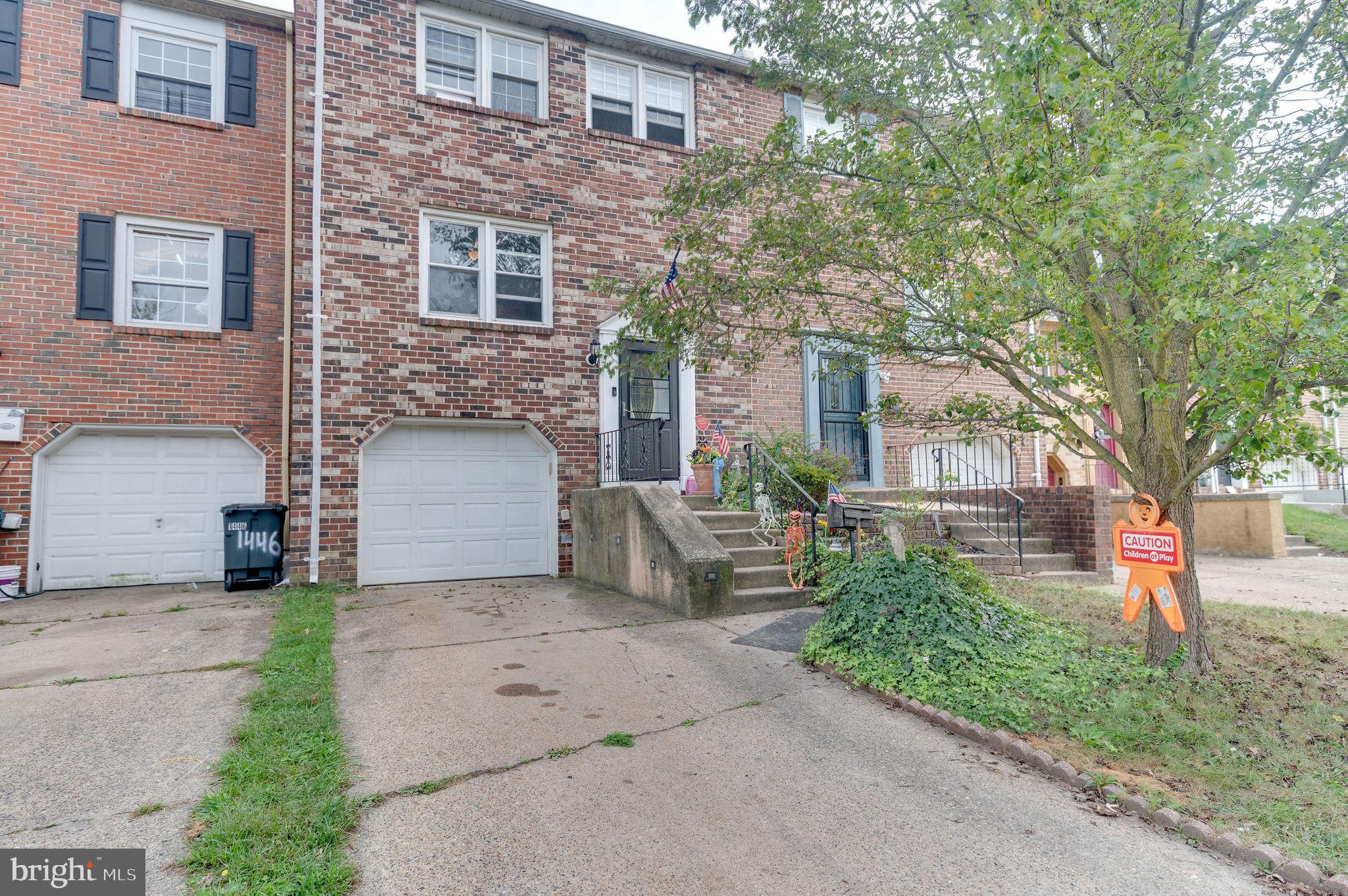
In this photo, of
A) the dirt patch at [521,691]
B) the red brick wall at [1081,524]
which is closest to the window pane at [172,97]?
the dirt patch at [521,691]

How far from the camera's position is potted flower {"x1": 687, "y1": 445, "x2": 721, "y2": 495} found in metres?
9.29

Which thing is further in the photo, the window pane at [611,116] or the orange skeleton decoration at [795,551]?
the window pane at [611,116]

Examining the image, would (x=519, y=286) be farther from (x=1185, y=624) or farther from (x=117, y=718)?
(x=1185, y=624)

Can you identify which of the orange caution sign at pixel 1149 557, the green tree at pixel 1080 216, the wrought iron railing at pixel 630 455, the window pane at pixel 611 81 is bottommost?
the orange caution sign at pixel 1149 557

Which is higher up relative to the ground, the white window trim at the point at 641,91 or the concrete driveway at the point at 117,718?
the white window trim at the point at 641,91

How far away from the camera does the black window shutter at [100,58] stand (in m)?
8.77

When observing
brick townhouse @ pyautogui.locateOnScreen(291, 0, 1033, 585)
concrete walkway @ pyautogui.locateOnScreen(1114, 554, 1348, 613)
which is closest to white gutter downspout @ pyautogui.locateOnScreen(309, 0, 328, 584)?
brick townhouse @ pyautogui.locateOnScreen(291, 0, 1033, 585)

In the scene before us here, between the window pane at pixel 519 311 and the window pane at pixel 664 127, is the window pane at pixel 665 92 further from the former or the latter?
the window pane at pixel 519 311

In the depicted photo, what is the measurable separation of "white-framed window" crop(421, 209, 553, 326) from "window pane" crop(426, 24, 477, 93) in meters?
1.87

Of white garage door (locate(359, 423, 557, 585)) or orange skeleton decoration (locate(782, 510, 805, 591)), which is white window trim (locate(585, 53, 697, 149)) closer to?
white garage door (locate(359, 423, 557, 585))

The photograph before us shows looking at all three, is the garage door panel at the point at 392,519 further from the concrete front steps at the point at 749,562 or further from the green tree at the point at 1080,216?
the green tree at the point at 1080,216

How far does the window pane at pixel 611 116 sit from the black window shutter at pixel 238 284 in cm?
505

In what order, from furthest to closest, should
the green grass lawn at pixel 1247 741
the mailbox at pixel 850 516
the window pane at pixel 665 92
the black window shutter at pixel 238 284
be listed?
the window pane at pixel 665 92 < the black window shutter at pixel 238 284 < the mailbox at pixel 850 516 < the green grass lawn at pixel 1247 741

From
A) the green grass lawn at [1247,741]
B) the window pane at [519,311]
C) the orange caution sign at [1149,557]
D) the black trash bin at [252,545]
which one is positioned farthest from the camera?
the window pane at [519,311]
